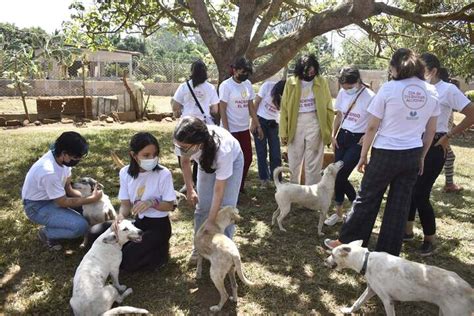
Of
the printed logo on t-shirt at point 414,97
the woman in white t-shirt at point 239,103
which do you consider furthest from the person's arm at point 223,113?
the printed logo on t-shirt at point 414,97

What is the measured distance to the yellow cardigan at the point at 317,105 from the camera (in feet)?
15.7

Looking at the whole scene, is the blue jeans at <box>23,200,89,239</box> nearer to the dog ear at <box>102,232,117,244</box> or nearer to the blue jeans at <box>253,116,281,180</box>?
the dog ear at <box>102,232,117,244</box>

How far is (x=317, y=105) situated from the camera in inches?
189

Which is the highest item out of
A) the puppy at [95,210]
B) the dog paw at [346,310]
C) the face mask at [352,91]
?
the face mask at [352,91]

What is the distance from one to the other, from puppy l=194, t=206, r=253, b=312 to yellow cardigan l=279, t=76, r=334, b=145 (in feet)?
6.52

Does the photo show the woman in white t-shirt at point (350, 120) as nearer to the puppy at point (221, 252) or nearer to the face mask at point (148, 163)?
the puppy at point (221, 252)

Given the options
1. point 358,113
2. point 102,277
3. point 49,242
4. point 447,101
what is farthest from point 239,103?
point 102,277

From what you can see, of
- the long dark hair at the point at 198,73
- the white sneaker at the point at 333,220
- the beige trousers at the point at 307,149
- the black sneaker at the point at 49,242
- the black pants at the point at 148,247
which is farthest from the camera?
the long dark hair at the point at 198,73

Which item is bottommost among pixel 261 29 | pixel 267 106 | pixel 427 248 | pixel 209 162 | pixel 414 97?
pixel 427 248

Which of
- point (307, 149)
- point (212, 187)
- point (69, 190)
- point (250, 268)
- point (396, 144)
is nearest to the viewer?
point (396, 144)

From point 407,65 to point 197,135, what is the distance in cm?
173

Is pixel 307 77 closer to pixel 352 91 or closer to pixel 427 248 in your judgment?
pixel 352 91

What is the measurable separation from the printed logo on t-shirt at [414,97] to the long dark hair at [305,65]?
180cm

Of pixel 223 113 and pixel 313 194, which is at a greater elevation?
pixel 223 113
